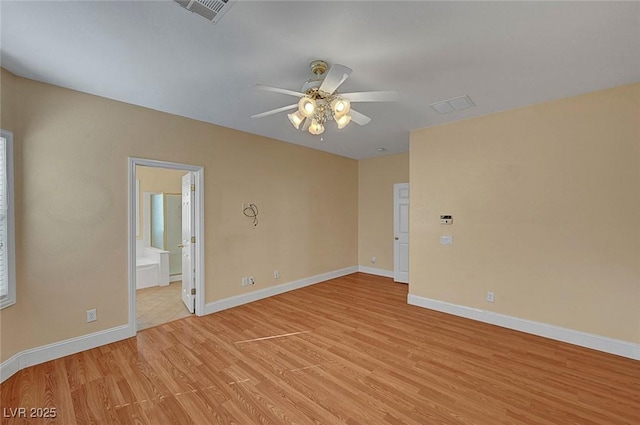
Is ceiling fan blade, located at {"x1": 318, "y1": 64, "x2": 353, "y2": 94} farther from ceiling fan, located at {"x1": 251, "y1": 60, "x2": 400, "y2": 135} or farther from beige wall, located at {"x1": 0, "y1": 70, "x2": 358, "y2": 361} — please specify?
beige wall, located at {"x1": 0, "y1": 70, "x2": 358, "y2": 361}

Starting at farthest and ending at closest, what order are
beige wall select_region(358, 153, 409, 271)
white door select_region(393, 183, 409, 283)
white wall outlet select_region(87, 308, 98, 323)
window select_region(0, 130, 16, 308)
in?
1. beige wall select_region(358, 153, 409, 271)
2. white door select_region(393, 183, 409, 283)
3. white wall outlet select_region(87, 308, 98, 323)
4. window select_region(0, 130, 16, 308)

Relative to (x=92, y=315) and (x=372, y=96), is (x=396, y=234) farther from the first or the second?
(x=92, y=315)

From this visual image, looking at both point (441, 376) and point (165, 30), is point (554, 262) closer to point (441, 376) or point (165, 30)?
point (441, 376)

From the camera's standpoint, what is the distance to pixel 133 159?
10.2 feet

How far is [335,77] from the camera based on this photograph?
5.98 feet

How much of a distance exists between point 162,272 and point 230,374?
12.2 feet

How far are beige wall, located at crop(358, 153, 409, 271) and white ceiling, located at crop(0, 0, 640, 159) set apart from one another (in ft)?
9.35

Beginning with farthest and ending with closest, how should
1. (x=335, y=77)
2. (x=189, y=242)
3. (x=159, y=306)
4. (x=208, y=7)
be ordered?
(x=159, y=306), (x=189, y=242), (x=335, y=77), (x=208, y=7)

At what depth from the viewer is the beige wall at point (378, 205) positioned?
5836 mm

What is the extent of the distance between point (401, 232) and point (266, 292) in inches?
119

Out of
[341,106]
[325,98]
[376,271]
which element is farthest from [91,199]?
[376,271]

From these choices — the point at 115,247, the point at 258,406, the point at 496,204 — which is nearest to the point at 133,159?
the point at 115,247

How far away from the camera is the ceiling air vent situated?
1.58 m

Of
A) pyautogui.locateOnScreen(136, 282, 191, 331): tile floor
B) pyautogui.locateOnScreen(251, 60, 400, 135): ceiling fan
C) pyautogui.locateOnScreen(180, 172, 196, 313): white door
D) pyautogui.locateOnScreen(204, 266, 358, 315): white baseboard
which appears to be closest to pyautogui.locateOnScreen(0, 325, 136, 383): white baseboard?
pyautogui.locateOnScreen(136, 282, 191, 331): tile floor
